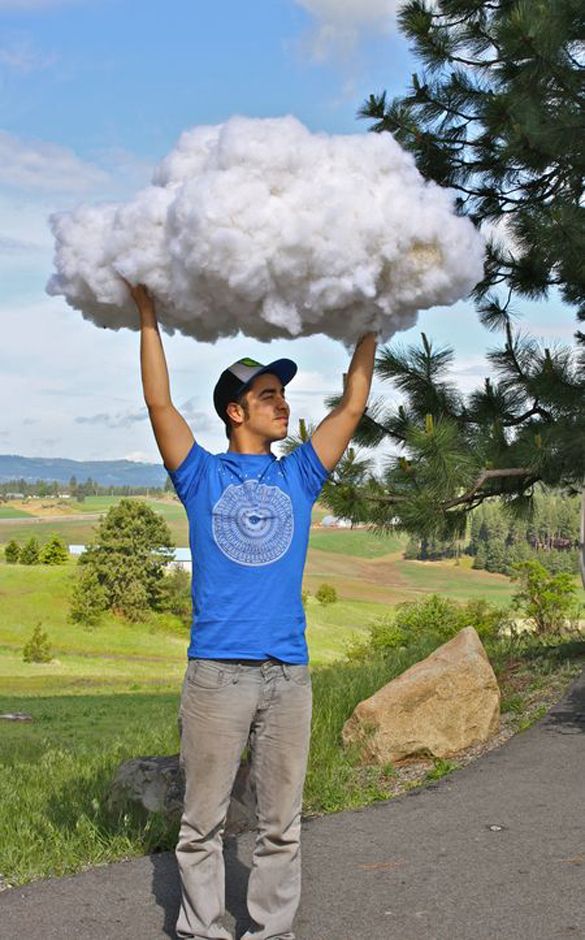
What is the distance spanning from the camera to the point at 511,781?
20.9 feet

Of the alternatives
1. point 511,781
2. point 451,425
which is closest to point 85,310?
point 511,781

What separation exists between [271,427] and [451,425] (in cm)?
518

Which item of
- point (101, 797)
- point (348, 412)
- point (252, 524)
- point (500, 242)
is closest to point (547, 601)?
point (500, 242)

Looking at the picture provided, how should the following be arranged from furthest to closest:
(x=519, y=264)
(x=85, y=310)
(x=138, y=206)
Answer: (x=519, y=264) → (x=85, y=310) → (x=138, y=206)

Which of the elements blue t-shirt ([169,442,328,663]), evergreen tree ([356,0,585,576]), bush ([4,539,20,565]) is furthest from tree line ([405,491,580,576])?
bush ([4,539,20,565])

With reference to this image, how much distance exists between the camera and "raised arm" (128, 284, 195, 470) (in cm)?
383

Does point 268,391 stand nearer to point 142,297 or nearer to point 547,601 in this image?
point 142,297

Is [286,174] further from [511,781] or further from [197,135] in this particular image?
[511,781]

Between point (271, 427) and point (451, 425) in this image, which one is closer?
point (271, 427)

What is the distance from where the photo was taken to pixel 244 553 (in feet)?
12.1

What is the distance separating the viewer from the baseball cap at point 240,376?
3.89 meters

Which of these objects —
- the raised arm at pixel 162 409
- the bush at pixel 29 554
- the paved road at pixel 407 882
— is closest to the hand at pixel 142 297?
the raised arm at pixel 162 409

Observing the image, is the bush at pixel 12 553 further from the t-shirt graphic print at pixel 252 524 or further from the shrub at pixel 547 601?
the t-shirt graphic print at pixel 252 524

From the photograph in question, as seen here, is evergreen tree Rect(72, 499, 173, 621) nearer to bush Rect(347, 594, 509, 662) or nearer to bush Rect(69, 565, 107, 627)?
bush Rect(69, 565, 107, 627)
